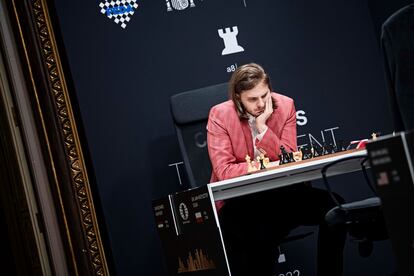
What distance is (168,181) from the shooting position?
5180mm

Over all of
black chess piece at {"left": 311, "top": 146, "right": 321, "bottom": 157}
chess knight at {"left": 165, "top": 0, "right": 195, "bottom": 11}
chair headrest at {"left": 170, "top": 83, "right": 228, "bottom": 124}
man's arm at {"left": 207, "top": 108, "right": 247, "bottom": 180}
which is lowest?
black chess piece at {"left": 311, "top": 146, "right": 321, "bottom": 157}

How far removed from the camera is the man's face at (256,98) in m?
4.25

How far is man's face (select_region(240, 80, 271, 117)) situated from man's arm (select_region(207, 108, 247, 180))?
0.18 m

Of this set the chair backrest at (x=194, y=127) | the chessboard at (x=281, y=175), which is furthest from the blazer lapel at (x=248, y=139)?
the chessboard at (x=281, y=175)

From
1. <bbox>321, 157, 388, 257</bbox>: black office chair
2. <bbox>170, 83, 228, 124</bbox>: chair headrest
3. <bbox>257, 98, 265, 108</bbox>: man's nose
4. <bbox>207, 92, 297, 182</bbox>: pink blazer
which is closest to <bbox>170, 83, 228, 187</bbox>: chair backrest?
<bbox>170, 83, 228, 124</bbox>: chair headrest

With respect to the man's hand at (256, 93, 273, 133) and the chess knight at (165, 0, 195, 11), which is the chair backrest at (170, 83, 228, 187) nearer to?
the man's hand at (256, 93, 273, 133)

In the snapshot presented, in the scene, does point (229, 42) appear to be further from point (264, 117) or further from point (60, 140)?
point (60, 140)

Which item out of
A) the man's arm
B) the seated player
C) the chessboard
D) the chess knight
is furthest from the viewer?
the chess knight

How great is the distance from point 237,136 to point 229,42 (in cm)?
119

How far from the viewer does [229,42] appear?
532 cm

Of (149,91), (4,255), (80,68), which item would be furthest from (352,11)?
(4,255)

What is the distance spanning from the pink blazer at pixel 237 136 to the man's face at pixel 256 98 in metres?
0.09

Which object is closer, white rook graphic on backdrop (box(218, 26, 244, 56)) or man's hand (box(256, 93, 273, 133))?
man's hand (box(256, 93, 273, 133))

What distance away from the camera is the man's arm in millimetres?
4125
